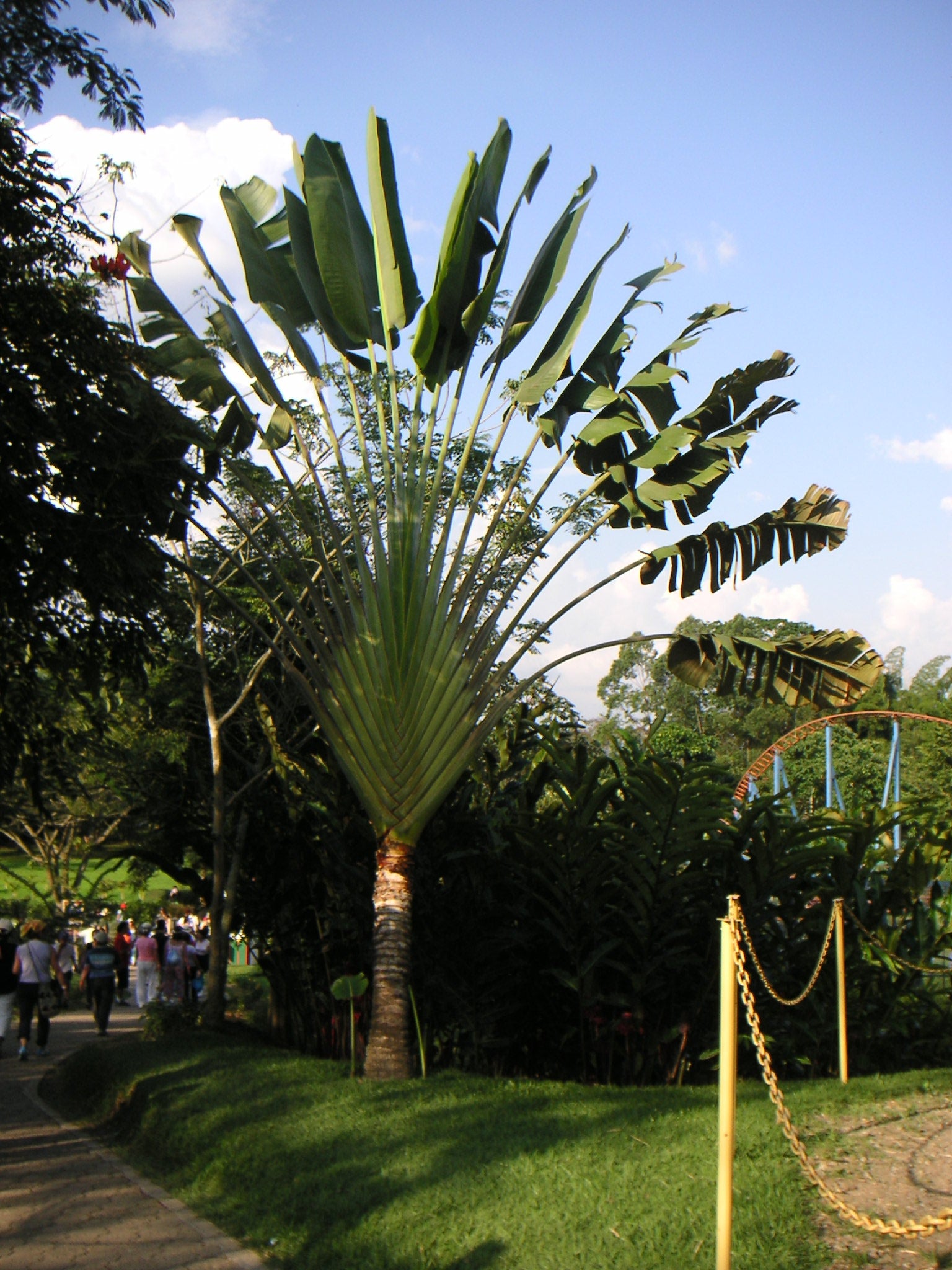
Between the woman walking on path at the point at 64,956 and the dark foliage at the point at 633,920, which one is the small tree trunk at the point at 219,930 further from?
the woman walking on path at the point at 64,956

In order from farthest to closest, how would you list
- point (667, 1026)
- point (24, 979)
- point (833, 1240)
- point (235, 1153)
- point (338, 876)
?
point (24, 979) < point (338, 876) < point (667, 1026) < point (235, 1153) < point (833, 1240)

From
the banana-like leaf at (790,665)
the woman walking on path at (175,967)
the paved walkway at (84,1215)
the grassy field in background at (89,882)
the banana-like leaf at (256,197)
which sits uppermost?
the banana-like leaf at (256,197)

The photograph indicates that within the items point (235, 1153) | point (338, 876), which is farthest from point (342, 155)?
point (235, 1153)

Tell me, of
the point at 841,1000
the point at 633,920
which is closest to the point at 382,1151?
the point at 633,920

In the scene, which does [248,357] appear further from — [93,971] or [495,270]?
[93,971]

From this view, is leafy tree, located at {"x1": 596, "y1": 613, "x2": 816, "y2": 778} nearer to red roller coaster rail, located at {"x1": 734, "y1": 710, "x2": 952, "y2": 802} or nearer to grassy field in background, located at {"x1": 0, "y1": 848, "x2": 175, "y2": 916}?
grassy field in background, located at {"x1": 0, "y1": 848, "x2": 175, "y2": 916}

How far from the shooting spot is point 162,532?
8820 millimetres

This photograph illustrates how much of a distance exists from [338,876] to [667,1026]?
120 inches

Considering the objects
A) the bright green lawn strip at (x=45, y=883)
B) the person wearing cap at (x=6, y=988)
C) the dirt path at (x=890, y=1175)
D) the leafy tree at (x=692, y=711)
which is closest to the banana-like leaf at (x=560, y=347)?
the dirt path at (x=890, y=1175)

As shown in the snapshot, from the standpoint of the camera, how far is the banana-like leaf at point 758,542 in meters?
9.61

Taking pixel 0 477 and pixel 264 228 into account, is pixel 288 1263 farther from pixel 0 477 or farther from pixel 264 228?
pixel 264 228

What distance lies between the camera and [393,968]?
8133mm

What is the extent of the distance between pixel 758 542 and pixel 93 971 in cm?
1040

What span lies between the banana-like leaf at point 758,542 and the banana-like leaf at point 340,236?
325cm
